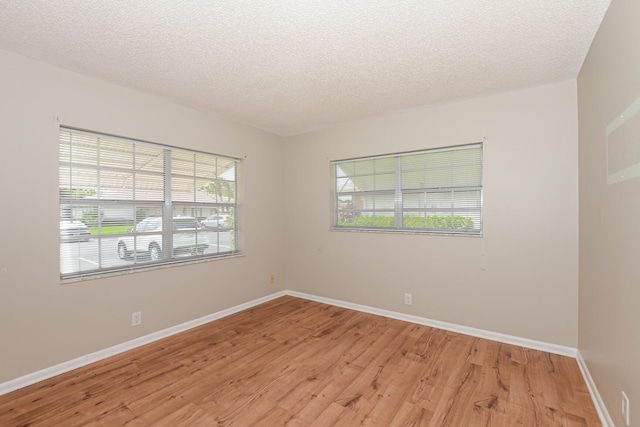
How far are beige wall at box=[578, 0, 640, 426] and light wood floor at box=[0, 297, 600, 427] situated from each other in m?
0.49

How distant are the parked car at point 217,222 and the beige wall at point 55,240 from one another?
50 cm

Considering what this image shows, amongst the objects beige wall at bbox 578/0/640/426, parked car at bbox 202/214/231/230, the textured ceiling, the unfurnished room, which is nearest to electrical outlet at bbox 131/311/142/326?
the unfurnished room

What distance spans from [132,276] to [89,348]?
682 millimetres

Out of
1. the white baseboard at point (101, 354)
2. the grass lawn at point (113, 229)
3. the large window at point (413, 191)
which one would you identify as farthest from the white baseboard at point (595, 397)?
the grass lawn at point (113, 229)

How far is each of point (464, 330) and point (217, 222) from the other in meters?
3.25

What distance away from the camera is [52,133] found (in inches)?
95.4

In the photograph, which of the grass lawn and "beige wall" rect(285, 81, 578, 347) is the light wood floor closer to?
"beige wall" rect(285, 81, 578, 347)

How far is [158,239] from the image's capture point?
3.23 meters

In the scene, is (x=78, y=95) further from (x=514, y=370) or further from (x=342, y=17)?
(x=514, y=370)

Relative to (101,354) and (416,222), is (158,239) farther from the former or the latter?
(416,222)

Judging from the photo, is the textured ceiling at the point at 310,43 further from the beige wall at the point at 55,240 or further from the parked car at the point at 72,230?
the parked car at the point at 72,230

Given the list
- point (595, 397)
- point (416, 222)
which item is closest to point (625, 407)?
point (595, 397)

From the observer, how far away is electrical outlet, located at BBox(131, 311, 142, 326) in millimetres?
2897

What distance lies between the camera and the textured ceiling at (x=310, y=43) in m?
1.77
